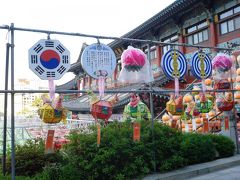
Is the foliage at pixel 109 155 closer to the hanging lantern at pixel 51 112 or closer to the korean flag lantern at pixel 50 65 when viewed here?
the hanging lantern at pixel 51 112

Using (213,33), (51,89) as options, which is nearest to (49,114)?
(51,89)

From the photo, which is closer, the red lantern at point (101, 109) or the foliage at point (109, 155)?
the red lantern at point (101, 109)

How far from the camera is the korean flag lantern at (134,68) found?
6.85 metres

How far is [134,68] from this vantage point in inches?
273

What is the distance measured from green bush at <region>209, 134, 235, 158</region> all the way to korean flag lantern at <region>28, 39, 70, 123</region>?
5643mm

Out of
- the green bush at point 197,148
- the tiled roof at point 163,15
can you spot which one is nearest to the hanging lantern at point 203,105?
the green bush at point 197,148

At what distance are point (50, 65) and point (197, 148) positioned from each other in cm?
503

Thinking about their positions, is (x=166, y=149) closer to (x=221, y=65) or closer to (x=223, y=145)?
(x=223, y=145)

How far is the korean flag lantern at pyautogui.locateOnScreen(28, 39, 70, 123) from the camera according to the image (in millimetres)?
5609

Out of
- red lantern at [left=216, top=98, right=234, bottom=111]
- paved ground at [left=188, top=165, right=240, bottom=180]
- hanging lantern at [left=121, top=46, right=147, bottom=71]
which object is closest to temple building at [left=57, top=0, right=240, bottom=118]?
red lantern at [left=216, top=98, right=234, bottom=111]

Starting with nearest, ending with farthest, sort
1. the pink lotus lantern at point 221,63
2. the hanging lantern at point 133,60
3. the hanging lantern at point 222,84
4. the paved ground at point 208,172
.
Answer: the hanging lantern at point 133,60 < the paved ground at point 208,172 < the pink lotus lantern at point 221,63 < the hanging lantern at point 222,84

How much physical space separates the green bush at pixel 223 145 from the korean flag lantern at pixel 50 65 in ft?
18.5

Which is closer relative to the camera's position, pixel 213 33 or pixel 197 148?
pixel 197 148

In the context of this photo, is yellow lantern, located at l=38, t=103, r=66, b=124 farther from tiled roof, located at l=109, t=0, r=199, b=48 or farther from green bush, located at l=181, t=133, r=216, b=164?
tiled roof, located at l=109, t=0, r=199, b=48
